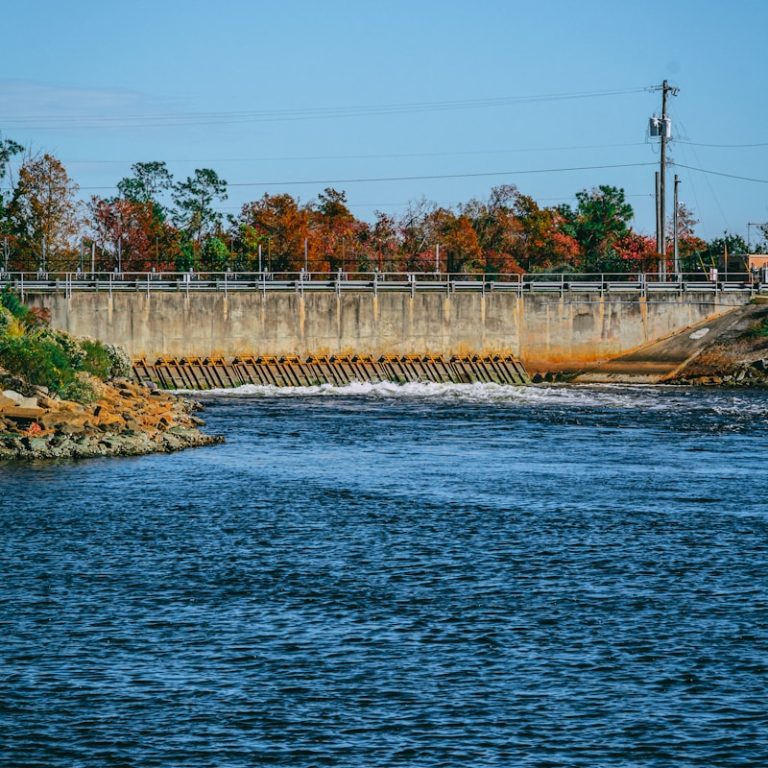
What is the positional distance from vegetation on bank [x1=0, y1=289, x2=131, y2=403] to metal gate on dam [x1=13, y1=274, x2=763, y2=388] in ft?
35.3

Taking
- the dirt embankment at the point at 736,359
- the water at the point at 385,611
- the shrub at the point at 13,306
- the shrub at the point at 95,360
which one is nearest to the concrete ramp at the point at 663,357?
the dirt embankment at the point at 736,359

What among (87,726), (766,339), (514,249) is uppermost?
(514,249)

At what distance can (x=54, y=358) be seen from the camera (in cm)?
5012

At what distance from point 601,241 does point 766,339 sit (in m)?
62.3

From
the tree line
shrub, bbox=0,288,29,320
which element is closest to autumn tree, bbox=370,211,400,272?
the tree line

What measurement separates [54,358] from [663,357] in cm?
3668

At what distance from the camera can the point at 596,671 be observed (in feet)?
62.6

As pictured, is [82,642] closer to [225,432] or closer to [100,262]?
[225,432]

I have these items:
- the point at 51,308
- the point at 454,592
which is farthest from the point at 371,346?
the point at 454,592

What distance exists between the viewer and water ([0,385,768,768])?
655 inches

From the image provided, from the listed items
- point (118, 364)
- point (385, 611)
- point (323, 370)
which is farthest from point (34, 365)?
point (385, 611)

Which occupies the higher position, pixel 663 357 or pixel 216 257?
pixel 216 257

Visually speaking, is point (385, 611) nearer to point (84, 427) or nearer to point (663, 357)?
point (84, 427)

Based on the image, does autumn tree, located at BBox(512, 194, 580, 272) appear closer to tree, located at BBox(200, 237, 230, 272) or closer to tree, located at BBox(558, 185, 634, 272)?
tree, located at BBox(558, 185, 634, 272)
